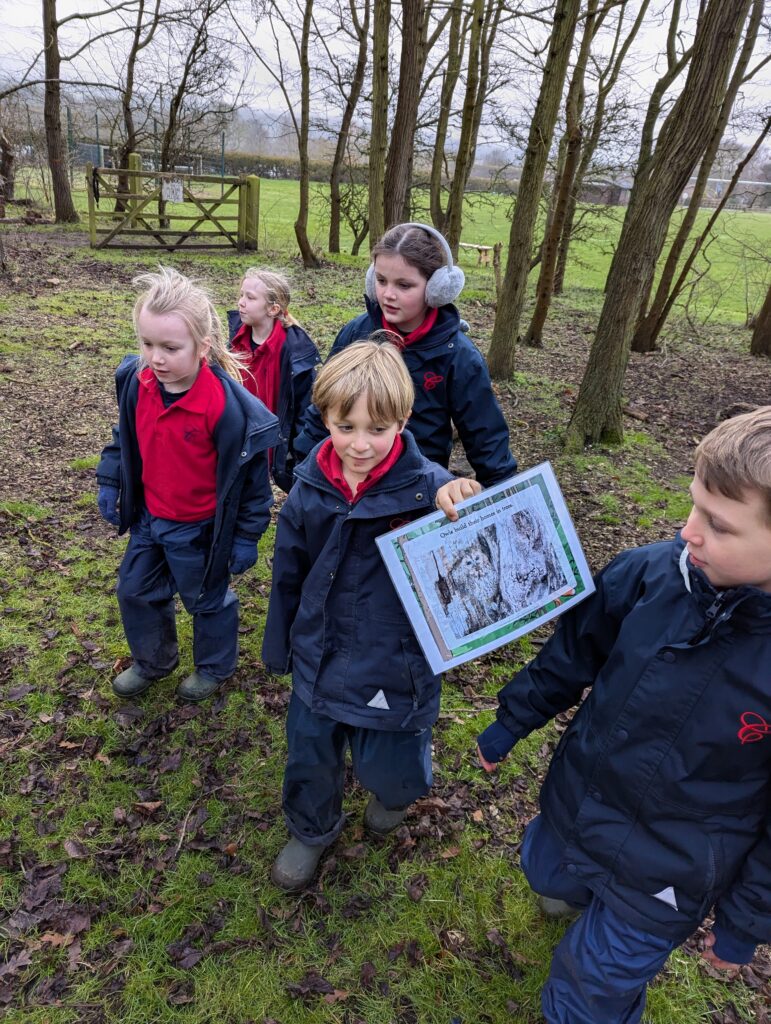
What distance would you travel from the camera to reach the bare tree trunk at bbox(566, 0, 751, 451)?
16.6 feet

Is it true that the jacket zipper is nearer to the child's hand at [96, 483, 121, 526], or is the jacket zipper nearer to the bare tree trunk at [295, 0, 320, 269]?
the child's hand at [96, 483, 121, 526]

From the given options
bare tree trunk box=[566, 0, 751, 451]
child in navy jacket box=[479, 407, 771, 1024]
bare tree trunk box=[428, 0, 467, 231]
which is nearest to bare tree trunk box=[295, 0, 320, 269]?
bare tree trunk box=[428, 0, 467, 231]

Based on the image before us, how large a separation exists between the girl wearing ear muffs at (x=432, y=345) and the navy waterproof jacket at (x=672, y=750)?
1142 mm

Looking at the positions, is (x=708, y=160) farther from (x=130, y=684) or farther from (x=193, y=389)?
(x=130, y=684)

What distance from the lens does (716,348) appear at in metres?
11.9

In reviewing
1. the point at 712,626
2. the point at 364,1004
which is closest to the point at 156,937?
the point at 364,1004

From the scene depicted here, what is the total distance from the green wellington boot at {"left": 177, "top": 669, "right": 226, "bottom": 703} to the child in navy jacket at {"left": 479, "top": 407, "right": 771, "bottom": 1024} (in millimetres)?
1907

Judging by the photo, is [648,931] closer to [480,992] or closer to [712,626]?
[480,992]

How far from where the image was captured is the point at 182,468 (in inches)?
109

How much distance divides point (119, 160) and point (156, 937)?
2211 cm

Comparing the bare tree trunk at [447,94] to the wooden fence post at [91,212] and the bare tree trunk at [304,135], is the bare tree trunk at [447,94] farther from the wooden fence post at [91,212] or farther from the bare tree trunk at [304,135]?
the wooden fence post at [91,212]

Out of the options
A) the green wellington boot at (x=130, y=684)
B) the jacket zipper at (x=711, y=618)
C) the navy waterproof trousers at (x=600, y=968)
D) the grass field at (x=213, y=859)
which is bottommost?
the grass field at (x=213, y=859)

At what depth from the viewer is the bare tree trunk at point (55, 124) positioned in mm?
15547

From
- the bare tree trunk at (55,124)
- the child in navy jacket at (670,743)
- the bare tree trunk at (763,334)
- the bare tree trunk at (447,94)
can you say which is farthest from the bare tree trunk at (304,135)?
the child in navy jacket at (670,743)
